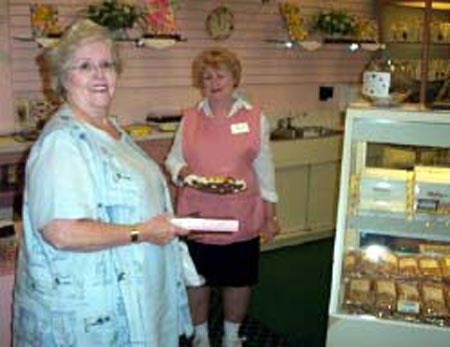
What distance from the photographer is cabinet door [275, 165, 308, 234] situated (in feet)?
17.4

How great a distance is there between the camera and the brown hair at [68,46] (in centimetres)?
194

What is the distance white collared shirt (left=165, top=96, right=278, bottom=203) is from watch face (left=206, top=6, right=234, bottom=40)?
1.94 meters

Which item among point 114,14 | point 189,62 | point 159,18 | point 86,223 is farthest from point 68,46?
point 189,62

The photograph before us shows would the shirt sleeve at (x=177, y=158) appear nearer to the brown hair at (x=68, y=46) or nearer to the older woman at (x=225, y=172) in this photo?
the older woman at (x=225, y=172)

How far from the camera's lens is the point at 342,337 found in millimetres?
2289

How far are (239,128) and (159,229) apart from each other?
4.56 ft

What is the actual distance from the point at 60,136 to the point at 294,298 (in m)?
2.92

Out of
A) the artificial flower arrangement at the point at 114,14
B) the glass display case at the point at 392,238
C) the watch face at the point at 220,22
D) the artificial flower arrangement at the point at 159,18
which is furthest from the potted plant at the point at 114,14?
the glass display case at the point at 392,238

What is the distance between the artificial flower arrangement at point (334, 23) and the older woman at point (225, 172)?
255 centimetres

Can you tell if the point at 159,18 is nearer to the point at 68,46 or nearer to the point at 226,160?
the point at 226,160

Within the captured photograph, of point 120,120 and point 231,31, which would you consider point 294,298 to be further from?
point 231,31

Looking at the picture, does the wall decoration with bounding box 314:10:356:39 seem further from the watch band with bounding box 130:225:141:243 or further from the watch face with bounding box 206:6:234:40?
the watch band with bounding box 130:225:141:243

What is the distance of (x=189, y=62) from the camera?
516 cm

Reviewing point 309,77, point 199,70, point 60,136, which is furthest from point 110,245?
point 309,77
